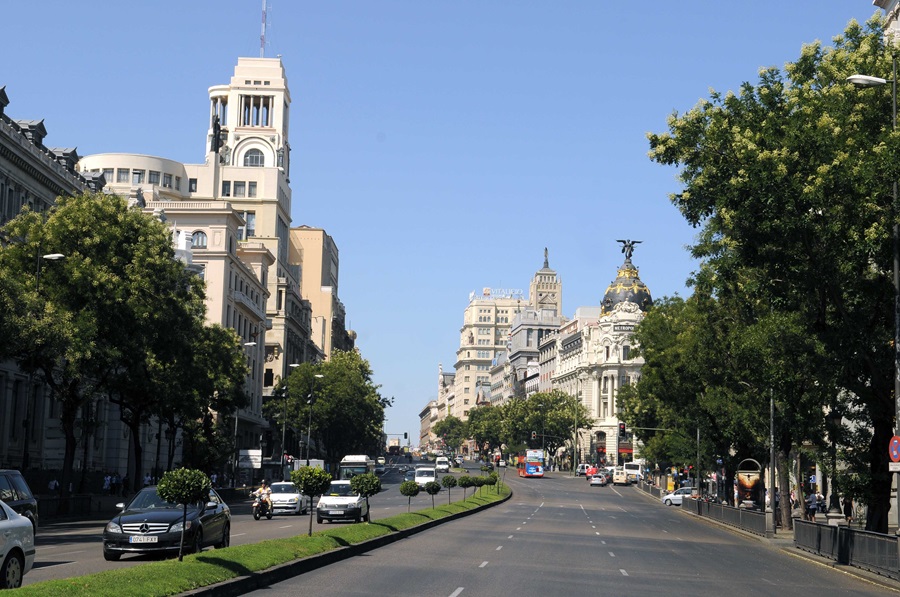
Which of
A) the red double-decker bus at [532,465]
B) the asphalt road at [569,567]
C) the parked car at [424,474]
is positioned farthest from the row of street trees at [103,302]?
the red double-decker bus at [532,465]

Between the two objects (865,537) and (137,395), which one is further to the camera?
(137,395)

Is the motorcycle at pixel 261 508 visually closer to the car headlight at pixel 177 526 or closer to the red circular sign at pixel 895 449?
the car headlight at pixel 177 526

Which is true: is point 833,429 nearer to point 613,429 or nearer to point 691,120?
point 691,120

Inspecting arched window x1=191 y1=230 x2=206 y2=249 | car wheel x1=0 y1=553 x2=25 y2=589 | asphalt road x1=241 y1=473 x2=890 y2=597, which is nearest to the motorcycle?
asphalt road x1=241 y1=473 x2=890 y2=597

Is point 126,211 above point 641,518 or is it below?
above

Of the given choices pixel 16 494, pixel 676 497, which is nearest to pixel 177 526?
pixel 16 494

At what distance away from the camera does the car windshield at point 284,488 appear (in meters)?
51.1

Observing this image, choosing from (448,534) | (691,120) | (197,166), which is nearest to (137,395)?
(448,534)

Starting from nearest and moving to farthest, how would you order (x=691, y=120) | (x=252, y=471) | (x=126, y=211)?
1. (x=691, y=120)
2. (x=126, y=211)
3. (x=252, y=471)

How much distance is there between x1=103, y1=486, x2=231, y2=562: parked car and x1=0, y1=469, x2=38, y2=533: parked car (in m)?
2.21

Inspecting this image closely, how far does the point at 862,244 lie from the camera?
83.0ft

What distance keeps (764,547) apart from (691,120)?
60.9ft

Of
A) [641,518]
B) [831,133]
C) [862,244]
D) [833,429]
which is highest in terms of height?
[831,133]

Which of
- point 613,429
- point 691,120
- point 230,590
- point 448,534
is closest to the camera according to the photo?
point 230,590
